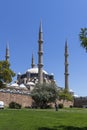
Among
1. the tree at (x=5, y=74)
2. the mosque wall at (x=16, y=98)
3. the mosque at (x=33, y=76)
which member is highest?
the mosque at (x=33, y=76)

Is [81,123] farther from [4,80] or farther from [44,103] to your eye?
[44,103]

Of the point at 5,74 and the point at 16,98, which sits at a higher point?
the point at 5,74

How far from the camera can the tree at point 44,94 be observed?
65375mm

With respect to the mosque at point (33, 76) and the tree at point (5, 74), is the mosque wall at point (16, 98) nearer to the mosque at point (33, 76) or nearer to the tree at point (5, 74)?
the mosque at point (33, 76)

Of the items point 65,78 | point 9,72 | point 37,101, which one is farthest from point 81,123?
point 65,78

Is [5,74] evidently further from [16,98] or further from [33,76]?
[33,76]

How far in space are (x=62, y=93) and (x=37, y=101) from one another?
17.9m

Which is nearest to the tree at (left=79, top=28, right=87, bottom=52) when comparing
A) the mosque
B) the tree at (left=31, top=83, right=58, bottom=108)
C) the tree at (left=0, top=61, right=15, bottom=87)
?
the tree at (left=0, top=61, right=15, bottom=87)

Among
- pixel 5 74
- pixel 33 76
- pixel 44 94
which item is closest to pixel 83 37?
pixel 5 74

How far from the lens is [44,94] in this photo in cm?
6525

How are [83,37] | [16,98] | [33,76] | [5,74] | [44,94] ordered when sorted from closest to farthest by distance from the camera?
[83,37]
[5,74]
[44,94]
[16,98]
[33,76]

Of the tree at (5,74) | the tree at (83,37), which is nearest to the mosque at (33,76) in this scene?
the tree at (5,74)

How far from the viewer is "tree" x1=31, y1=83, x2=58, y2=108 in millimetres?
65375

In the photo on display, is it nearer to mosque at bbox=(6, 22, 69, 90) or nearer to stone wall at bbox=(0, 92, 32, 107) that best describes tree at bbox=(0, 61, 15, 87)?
stone wall at bbox=(0, 92, 32, 107)
